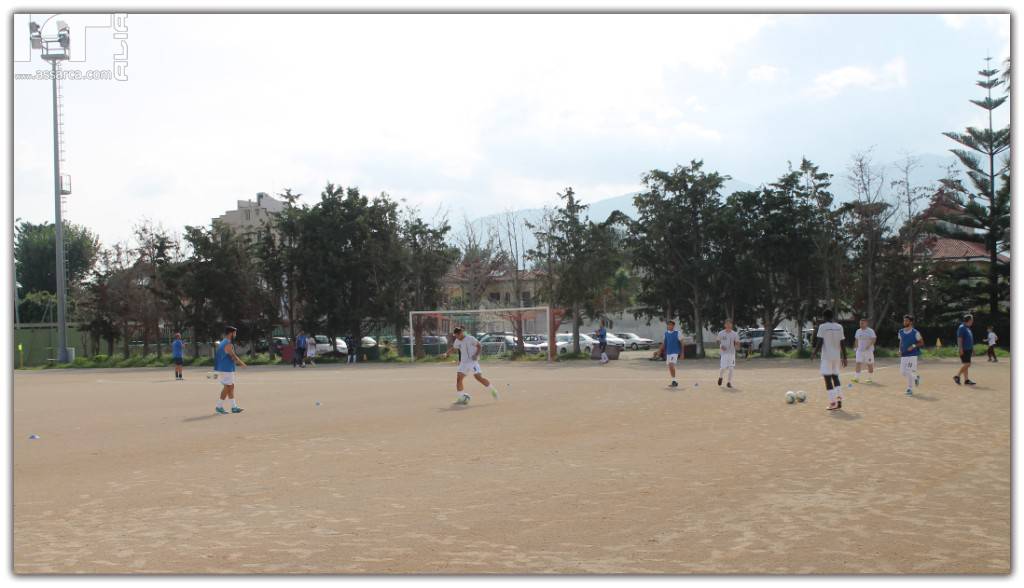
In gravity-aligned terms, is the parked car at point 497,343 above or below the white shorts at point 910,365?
below

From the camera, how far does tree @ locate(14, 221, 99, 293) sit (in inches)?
2462

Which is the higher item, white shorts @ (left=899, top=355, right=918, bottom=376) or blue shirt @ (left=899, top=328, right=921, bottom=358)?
blue shirt @ (left=899, top=328, right=921, bottom=358)

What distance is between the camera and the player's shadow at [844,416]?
13387 millimetres

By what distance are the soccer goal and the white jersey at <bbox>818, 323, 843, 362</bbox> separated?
2295 cm

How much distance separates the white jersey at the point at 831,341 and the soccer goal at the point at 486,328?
2295cm

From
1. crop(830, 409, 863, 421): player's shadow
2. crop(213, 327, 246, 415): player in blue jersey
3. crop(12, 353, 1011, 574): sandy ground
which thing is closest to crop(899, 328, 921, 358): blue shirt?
crop(12, 353, 1011, 574): sandy ground

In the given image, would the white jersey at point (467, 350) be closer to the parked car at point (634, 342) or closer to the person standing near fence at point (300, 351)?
the person standing near fence at point (300, 351)

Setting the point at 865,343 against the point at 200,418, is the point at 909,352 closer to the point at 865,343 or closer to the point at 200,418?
the point at 865,343

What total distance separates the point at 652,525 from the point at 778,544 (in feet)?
3.35

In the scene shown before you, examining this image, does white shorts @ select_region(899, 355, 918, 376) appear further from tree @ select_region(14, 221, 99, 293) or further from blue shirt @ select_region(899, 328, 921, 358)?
tree @ select_region(14, 221, 99, 293)

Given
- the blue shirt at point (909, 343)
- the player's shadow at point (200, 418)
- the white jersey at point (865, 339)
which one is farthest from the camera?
the white jersey at point (865, 339)

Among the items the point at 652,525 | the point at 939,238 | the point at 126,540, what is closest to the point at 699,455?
the point at 652,525

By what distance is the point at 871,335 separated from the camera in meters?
19.6

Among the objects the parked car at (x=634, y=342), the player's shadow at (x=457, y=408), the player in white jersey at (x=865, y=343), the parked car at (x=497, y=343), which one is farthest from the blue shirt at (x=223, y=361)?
the parked car at (x=634, y=342)
